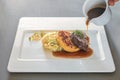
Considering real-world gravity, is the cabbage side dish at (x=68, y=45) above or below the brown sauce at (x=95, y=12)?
below

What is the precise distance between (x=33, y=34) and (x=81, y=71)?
30 cm

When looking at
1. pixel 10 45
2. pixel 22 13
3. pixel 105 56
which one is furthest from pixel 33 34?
pixel 105 56

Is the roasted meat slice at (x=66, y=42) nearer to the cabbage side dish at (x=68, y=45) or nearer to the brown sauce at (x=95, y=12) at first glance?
the cabbage side dish at (x=68, y=45)

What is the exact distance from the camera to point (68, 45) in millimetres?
902

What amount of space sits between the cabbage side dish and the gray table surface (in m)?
0.10

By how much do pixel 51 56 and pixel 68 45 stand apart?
8cm

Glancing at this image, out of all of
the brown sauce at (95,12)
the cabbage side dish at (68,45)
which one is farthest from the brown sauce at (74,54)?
the brown sauce at (95,12)

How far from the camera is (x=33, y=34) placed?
101cm

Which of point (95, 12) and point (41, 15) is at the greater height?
point (95, 12)

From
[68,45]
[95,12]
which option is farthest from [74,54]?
[95,12]

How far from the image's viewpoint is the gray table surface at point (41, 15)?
0.82 m

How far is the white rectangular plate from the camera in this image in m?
0.83

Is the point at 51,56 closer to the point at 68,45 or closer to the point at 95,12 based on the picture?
the point at 68,45

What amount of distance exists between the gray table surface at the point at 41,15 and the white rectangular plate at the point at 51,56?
0.02 m
